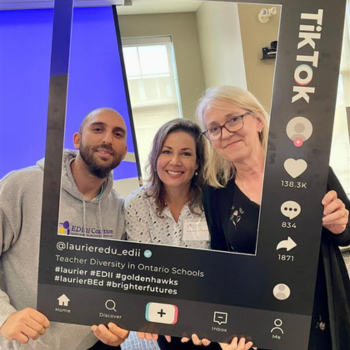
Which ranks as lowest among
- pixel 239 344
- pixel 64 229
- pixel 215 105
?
pixel 239 344

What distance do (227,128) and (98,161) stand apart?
0.31 metres

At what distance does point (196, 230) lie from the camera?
27.8 inches

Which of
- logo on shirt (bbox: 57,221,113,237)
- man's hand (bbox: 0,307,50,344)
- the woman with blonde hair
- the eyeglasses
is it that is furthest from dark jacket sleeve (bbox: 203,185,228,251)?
man's hand (bbox: 0,307,50,344)

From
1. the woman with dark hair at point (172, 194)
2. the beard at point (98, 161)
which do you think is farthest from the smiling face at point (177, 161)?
the beard at point (98, 161)

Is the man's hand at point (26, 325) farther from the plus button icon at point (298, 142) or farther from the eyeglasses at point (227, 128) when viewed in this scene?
the plus button icon at point (298, 142)

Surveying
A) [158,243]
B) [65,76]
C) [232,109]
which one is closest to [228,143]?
[232,109]

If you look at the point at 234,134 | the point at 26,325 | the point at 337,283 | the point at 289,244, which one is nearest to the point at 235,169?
the point at 234,134

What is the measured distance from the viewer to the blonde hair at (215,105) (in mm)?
658

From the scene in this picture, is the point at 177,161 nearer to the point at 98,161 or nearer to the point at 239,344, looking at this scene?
the point at 98,161

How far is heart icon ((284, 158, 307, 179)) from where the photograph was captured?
643 mm

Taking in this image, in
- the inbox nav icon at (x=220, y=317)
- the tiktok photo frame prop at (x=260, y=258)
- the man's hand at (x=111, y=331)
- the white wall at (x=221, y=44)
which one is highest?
the white wall at (x=221, y=44)

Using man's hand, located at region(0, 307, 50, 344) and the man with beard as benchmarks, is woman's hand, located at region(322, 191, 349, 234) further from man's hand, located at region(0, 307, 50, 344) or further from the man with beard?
man's hand, located at region(0, 307, 50, 344)

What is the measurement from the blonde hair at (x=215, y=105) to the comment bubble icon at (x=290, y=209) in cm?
13

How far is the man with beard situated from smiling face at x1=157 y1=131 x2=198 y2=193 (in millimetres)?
94
